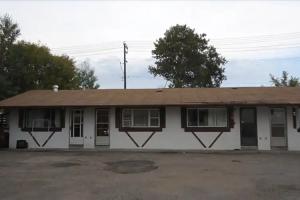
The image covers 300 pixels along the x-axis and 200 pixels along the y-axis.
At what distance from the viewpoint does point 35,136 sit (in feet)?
79.9

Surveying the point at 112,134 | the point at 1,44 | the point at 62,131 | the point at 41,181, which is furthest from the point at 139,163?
the point at 1,44

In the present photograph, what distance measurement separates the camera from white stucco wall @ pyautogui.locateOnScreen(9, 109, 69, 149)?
24.1m

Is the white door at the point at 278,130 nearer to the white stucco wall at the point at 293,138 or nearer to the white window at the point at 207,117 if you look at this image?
the white stucco wall at the point at 293,138

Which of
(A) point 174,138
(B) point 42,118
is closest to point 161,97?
(A) point 174,138

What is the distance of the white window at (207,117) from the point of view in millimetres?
22953

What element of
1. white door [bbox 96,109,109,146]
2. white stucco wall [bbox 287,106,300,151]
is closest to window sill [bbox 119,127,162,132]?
white door [bbox 96,109,109,146]

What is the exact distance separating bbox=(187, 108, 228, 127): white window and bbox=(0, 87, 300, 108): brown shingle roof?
59 centimetres

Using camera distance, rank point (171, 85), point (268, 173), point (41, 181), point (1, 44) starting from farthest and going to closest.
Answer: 1. point (171, 85)
2. point (1, 44)
3. point (268, 173)
4. point (41, 181)

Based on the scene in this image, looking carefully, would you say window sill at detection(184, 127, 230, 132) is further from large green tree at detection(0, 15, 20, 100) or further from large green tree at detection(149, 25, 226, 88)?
large green tree at detection(149, 25, 226, 88)

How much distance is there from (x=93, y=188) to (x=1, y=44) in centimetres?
2336

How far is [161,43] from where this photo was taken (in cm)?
4844

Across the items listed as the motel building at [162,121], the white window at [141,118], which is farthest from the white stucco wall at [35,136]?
the white window at [141,118]

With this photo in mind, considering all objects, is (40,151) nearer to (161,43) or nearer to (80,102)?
(80,102)

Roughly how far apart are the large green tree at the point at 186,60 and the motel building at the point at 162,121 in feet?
69.5
